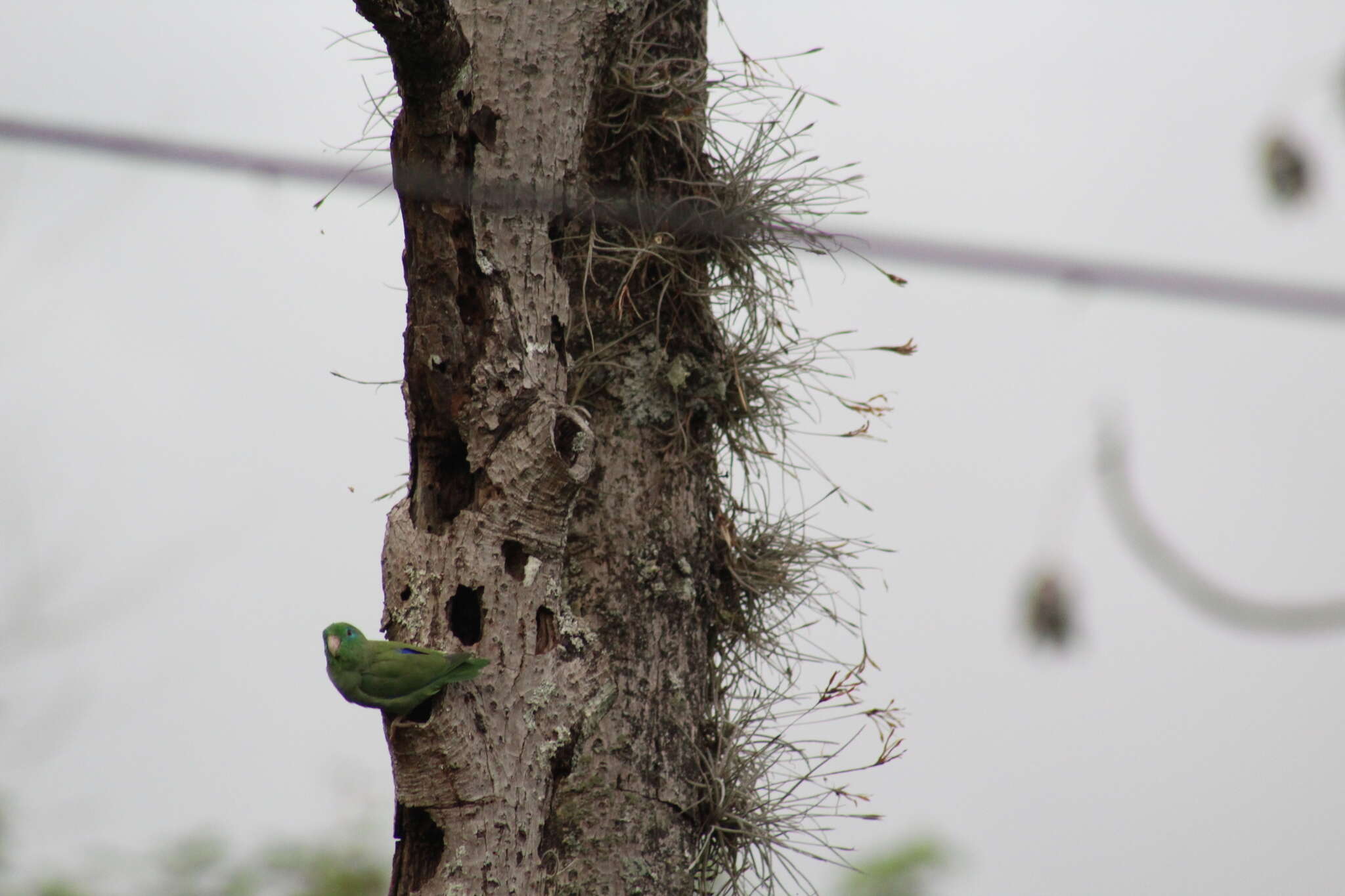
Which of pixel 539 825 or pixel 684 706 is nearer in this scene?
pixel 539 825

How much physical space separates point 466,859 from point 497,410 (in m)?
0.63

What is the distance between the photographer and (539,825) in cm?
177

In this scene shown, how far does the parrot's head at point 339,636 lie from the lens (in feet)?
6.27

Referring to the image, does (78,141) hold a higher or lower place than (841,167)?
lower

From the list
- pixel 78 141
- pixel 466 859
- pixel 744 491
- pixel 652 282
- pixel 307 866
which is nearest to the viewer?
pixel 78 141

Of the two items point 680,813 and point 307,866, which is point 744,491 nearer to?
A: point 680,813

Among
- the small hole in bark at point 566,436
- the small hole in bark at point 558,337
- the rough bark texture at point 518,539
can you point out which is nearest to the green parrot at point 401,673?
the rough bark texture at point 518,539

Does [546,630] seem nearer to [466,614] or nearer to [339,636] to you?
[466,614]

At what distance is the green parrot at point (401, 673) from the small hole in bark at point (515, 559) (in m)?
0.14

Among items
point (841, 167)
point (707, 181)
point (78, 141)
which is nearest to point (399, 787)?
point (78, 141)

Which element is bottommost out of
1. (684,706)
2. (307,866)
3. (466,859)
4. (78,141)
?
(307,866)

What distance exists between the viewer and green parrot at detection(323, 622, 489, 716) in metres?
1.73

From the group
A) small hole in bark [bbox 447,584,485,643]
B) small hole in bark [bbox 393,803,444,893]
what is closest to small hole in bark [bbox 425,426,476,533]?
small hole in bark [bbox 447,584,485,643]

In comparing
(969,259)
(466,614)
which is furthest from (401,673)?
(969,259)
